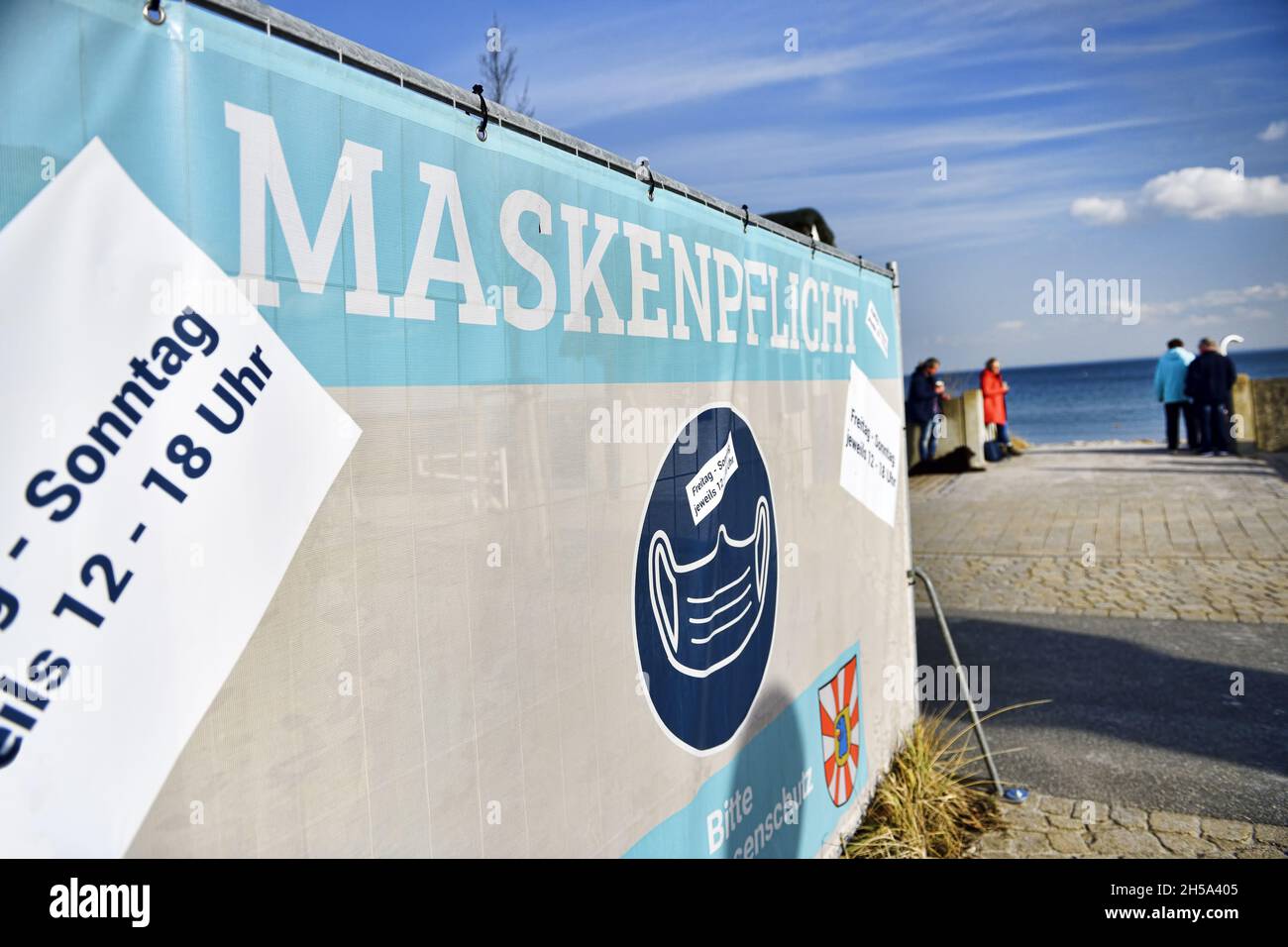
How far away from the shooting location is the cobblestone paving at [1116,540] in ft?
29.0

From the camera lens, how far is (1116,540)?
438 inches

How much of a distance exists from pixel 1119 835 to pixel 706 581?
108 inches

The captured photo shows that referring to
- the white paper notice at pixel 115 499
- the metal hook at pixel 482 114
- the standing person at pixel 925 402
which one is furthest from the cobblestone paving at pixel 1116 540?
the white paper notice at pixel 115 499

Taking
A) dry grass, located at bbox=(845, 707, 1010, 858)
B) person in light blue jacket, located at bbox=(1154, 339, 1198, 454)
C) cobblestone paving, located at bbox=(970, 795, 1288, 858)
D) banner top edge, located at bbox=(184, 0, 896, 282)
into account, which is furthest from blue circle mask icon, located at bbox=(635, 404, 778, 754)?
person in light blue jacket, located at bbox=(1154, 339, 1198, 454)

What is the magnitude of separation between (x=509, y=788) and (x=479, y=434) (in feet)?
2.60

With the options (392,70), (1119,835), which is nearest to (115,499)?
(392,70)

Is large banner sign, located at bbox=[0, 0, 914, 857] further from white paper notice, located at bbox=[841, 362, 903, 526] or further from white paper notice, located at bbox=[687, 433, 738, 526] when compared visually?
white paper notice, located at bbox=[841, 362, 903, 526]

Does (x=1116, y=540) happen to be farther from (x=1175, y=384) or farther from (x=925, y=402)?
(x=1175, y=384)

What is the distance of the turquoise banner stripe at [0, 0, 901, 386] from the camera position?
1.40 metres

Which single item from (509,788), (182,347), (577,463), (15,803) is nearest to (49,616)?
(15,803)

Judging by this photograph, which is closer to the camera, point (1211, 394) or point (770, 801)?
point (770, 801)

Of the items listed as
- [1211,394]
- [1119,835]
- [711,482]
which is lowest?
[1119,835]

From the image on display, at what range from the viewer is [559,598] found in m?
2.46
